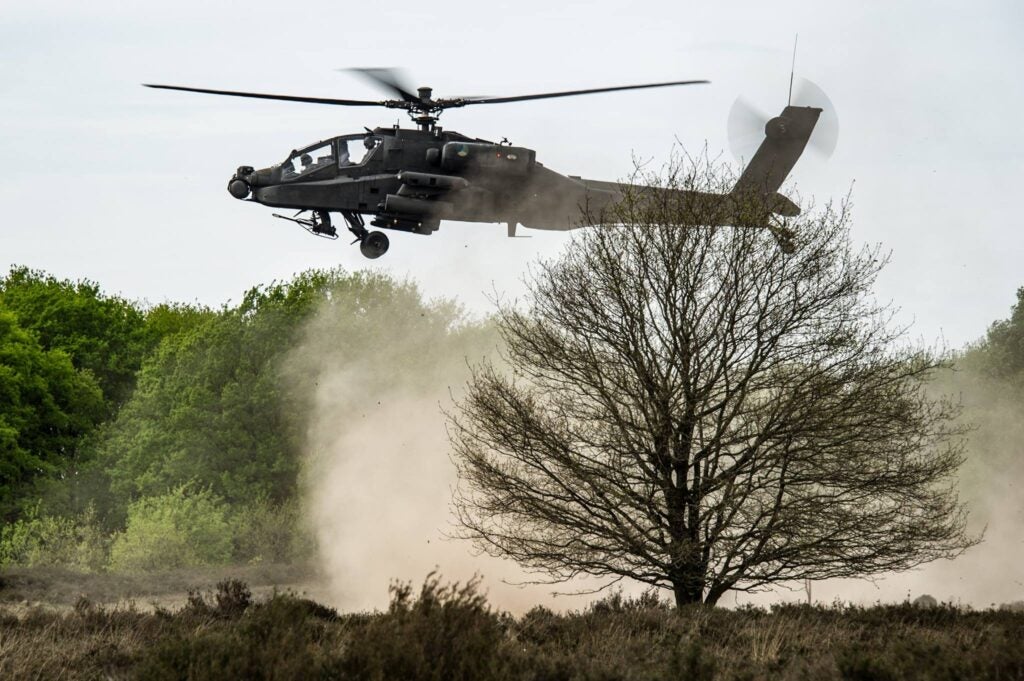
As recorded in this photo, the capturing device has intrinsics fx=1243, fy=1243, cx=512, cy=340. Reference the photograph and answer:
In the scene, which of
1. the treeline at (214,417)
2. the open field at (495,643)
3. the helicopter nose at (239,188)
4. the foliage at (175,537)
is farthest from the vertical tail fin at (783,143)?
the foliage at (175,537)

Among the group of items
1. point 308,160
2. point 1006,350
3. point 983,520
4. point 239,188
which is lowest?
point 983,520

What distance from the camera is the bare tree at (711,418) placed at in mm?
20500

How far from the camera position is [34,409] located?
53.3m

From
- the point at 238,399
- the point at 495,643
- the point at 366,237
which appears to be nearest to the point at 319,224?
the point at 366,237

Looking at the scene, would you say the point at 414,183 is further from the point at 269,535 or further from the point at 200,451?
the point at 200,451

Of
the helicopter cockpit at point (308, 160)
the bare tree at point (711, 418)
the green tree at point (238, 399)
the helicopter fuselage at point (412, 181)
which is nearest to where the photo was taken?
the bare tree at point (711, 418)

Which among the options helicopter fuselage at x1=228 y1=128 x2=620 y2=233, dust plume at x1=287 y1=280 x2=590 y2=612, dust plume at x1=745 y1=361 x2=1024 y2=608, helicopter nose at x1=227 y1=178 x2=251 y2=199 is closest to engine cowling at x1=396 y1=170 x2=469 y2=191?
helicopter fuselage at x1=228 y1=128 x2=620 y2=233

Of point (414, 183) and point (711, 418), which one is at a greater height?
point (414, 183)

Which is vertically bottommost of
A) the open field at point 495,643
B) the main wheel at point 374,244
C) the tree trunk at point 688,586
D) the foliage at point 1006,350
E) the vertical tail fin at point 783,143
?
the open field at point 495,643

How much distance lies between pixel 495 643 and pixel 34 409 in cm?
4576

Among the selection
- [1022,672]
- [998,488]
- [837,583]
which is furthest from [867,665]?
[998,488]

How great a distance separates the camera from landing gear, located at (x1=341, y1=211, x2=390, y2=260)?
25891 mm

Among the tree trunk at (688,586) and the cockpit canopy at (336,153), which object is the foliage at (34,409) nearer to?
the cockpit canopy at (336,153)

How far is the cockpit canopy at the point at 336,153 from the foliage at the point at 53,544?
2892cm
